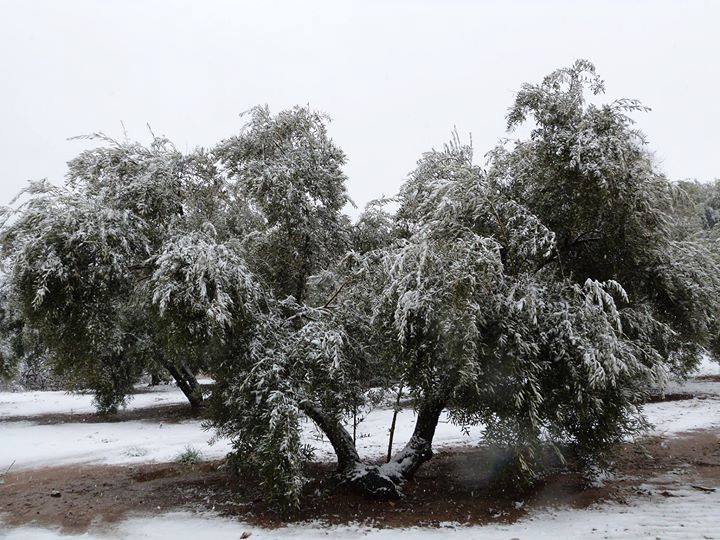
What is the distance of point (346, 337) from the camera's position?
7383 millimetres

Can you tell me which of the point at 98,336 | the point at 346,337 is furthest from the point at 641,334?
the point at 98,336

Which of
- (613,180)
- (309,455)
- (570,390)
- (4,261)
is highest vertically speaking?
(613,180)

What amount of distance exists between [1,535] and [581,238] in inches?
363

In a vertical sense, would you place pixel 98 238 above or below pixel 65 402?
above

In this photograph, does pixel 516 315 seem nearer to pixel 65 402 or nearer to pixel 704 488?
pixel 704 488

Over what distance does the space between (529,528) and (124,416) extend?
16.2m

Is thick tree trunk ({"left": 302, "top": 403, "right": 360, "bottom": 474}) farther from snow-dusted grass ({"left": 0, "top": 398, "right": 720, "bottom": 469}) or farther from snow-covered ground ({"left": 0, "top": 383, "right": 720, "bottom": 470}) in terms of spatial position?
snow-dusted grass ({"left": 0, "top": 398, "right": 720, "bottom": 469})

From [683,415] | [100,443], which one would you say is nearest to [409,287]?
[100,443]

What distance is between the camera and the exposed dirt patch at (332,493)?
23.7 ft

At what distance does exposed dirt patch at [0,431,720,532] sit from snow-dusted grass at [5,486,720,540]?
29 centimetres

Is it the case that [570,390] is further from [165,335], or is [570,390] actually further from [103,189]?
[103,189]

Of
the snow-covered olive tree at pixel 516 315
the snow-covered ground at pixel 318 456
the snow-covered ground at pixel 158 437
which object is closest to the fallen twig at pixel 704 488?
the snow-covered ground at pixel 318 456

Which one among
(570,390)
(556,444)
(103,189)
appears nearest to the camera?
(570,390)

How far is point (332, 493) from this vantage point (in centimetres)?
800
